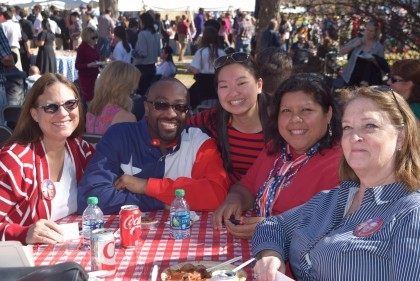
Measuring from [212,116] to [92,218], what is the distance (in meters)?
1.36

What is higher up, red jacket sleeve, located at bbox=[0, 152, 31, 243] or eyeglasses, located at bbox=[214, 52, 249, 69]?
eyeglasses, located at bbox=[214, 52, 249, 69]

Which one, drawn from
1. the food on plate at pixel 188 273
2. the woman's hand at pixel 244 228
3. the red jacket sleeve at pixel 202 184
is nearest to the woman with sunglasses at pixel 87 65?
the red jacket sleeve at pixel 202 184

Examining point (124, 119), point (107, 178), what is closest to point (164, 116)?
point (107, 178)

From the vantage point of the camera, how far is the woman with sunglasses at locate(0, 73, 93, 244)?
2973mm

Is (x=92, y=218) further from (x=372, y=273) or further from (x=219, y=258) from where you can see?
(x=372, y=273)

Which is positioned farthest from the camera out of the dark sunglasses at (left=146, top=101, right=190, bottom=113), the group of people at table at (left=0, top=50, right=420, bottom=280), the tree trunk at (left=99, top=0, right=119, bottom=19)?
the tree trunk at (left=99, top=0, right=119, bottom=19)

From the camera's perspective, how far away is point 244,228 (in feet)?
9.50

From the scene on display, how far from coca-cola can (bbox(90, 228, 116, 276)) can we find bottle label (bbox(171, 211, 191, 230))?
0.50 meters

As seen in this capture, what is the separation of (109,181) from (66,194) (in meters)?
0.25

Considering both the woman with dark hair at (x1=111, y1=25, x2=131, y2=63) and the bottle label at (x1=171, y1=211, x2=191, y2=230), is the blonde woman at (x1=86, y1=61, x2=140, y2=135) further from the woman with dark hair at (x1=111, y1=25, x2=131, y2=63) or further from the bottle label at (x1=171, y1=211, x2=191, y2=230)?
the woman with dark hair at (x1=111, y1=25, x2=131, y2=63)

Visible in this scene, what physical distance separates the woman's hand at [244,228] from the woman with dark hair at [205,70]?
5891 millimetres

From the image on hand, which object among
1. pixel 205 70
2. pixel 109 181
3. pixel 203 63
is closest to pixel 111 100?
pixel 109 181

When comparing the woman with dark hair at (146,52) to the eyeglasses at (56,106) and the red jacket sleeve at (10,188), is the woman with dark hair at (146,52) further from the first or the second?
the red jacket sleeve at (10,188)

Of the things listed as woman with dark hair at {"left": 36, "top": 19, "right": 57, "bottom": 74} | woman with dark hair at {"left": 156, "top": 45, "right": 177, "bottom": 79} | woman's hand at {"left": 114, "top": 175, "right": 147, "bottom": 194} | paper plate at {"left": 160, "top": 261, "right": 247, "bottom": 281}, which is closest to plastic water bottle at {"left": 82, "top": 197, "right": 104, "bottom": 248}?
woman's hand at {"left": 114, "top": 175, "right": 147, "bottom": 194}
